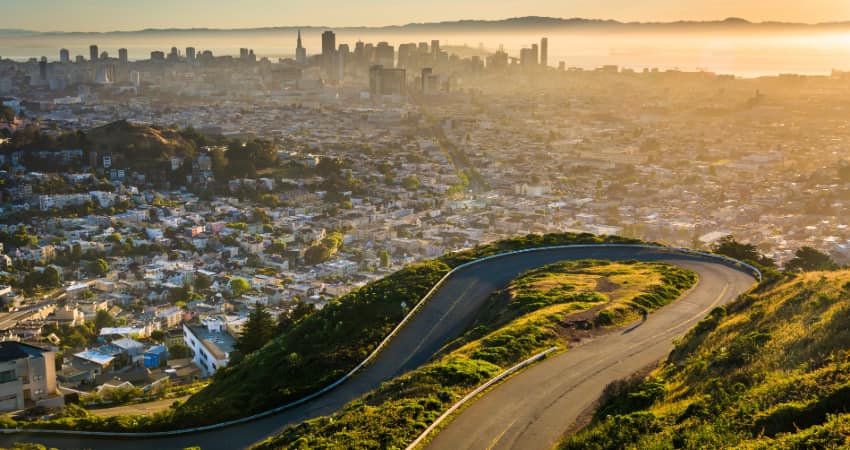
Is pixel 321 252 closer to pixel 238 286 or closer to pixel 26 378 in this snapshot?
pixel 238 286

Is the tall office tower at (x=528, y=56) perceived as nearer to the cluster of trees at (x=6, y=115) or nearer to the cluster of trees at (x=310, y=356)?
the cluster of trees at (x=6, y=115)

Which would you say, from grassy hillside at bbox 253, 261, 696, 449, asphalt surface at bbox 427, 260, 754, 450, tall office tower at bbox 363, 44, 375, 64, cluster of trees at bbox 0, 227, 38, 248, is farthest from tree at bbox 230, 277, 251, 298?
tall office tower at bbox 363, 44, 375, 64

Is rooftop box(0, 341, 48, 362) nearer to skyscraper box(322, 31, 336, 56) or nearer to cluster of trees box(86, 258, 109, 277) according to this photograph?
cluster of trees box(86, 258, 109, 277)

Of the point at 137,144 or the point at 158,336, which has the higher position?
the point at 137,144

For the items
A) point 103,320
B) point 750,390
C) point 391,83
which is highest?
point 391,83

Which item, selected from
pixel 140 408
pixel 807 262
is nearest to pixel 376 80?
pixel 807 262
